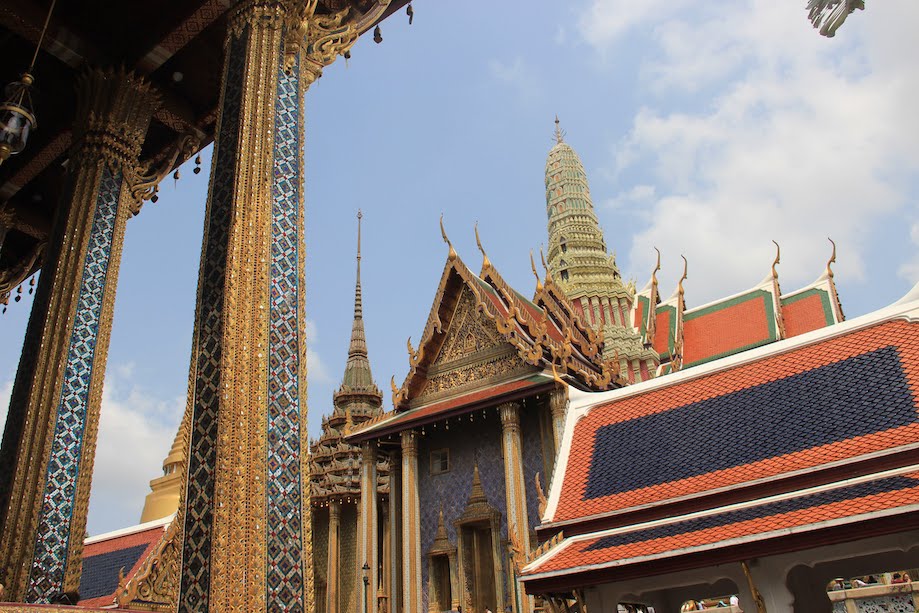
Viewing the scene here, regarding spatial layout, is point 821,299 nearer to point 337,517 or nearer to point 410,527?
point 410,527

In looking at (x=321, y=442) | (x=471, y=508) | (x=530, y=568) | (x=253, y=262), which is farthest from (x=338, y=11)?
(x=321, y=442)

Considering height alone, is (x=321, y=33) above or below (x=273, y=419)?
above

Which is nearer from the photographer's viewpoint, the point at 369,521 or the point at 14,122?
the point at 14,122

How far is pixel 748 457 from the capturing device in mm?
5359

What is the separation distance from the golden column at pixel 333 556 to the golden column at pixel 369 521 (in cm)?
455

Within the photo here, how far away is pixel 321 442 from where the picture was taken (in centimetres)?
1930

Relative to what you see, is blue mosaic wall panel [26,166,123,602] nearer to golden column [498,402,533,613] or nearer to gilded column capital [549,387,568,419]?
golden column [498,402,533,613]

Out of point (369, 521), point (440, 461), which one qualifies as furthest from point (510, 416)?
point (369, 521)

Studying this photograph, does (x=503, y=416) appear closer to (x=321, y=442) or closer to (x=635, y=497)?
(x=635, y=497)

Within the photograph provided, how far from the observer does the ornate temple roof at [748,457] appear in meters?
4.35

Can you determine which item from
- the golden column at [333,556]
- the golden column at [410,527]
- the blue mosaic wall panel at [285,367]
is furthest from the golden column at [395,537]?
the blue mosaic wall panel at [285,367]

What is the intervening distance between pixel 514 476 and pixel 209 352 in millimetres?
7189

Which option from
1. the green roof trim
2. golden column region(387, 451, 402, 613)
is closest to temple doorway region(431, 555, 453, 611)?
golden column region(387, 451, 402, 613)

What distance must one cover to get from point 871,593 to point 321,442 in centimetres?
1336
